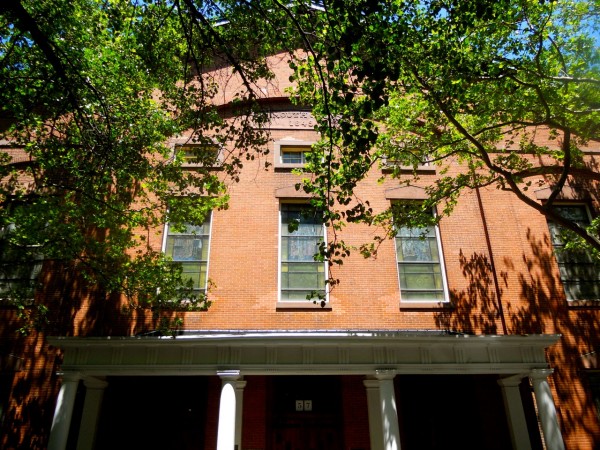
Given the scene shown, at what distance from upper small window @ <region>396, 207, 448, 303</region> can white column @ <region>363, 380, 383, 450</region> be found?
2361mm

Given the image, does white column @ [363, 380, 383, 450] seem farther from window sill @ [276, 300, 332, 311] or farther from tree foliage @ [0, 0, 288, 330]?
tree foliage @ [0, 0, 288, 330]

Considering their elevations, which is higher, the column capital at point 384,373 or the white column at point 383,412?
the column capital at point 384,373

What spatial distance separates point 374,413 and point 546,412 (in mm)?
3650

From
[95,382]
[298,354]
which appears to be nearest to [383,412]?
[298,354]

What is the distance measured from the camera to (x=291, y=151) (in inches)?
530

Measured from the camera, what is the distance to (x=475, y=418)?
35.8ft

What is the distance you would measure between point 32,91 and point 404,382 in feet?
36.3

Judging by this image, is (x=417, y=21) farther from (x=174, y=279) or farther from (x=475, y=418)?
(x=475, y=418)

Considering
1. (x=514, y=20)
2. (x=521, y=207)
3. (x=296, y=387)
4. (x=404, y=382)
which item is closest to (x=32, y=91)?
(x=296, y=387)

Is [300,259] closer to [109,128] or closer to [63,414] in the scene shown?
[109,128]

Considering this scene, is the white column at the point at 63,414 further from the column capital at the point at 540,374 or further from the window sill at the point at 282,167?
the column capital at the point at 540,374

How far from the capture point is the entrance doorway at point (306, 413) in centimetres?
1084

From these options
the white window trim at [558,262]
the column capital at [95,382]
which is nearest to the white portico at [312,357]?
the column capital at [95,382]

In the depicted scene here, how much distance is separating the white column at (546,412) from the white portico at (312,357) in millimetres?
20
